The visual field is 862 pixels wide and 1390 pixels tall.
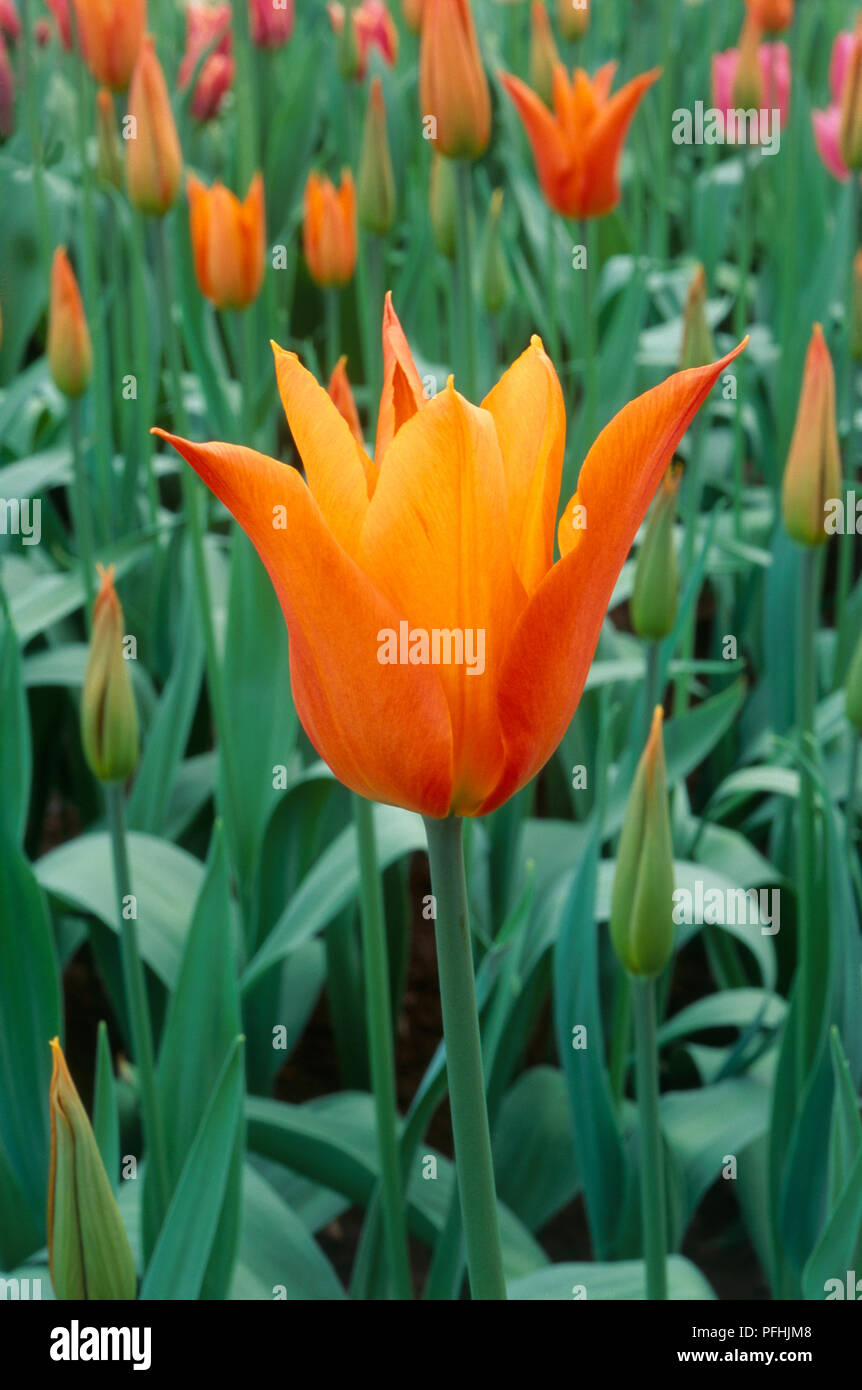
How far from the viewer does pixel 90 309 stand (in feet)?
4.90

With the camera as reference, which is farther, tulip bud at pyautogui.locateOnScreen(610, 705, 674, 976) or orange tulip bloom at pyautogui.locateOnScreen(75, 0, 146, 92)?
orange tulip bloom at pyautogui.locateOnScreen(75, 0, 146, 92)

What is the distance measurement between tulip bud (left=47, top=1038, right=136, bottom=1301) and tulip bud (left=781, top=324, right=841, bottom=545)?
58cm

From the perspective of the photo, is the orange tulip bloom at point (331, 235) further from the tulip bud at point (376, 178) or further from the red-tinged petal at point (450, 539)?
the red-tinged petal at point (450, 539)

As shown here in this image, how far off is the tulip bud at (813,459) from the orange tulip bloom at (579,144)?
19.1 inches

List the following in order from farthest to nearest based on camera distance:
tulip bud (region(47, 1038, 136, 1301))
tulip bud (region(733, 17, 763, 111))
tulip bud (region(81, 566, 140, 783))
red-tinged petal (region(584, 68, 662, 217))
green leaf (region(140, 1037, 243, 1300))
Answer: tulip bud (region(733, 17, 763, 111)) < red-tinged petal (region(584, 68, 662, 217)) < tulip bud (region(81, 566, 140, 783)) < green leaf (region(140, 1037, 243, 1300)) < tulip bud (region(47, 1038, 136, 1301))

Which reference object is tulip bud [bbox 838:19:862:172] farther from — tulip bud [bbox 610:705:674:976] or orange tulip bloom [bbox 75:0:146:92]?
tulip bud [bbox 610:705:674:976]

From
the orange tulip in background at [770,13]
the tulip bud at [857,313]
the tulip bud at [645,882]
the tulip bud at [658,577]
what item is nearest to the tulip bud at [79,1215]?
the tulip bud at [645,882]

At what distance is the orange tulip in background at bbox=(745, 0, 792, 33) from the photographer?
172cm

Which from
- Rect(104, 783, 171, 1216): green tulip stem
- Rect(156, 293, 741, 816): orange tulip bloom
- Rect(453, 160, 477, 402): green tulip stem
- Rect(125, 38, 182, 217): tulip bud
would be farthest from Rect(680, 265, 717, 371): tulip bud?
Rect(156, 293, 741, 816): orange tulip bloom

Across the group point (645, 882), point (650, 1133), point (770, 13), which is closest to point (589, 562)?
point (645, 882)

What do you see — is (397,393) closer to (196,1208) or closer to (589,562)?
(589,562)

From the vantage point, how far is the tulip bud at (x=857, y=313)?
52.1 inches

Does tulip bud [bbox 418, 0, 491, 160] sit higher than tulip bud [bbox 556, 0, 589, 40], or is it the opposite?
tulip bud [bbox 556, 0, 589, 40]
